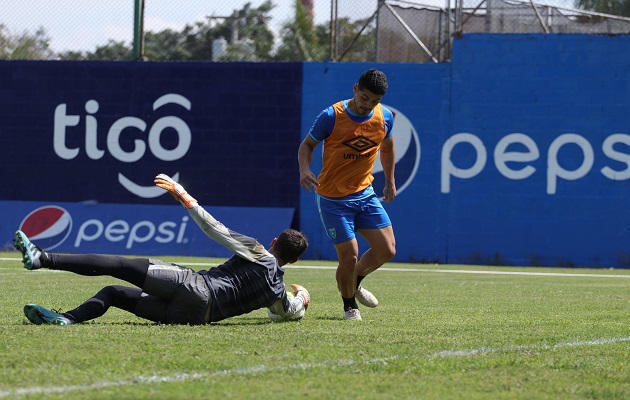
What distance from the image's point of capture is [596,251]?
19.9 meters

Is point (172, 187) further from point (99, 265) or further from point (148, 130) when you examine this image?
point (148, 130)

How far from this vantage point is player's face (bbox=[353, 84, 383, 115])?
28.2 feet

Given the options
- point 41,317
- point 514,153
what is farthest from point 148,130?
point 41,317

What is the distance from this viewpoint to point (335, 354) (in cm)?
630

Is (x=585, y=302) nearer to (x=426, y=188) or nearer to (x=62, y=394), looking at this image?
(x=62, y=394)

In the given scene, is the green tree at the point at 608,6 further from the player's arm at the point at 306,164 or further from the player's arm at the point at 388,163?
the player's arm at the point at 306,164

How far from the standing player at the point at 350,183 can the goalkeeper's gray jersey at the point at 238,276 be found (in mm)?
1153

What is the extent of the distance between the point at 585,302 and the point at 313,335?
4.72 metres

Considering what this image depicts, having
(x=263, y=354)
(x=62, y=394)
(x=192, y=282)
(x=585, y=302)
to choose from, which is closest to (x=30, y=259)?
(x=192, y=282)

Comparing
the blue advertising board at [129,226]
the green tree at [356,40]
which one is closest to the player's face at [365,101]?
the blue advertising board at [129,226]

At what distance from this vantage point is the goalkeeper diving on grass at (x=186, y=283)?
728 centimetres

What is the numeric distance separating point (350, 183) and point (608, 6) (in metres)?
25.5

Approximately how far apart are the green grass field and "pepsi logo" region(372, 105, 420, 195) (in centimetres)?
1005

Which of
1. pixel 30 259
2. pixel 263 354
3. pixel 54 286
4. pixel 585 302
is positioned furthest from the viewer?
pixel 54 286
